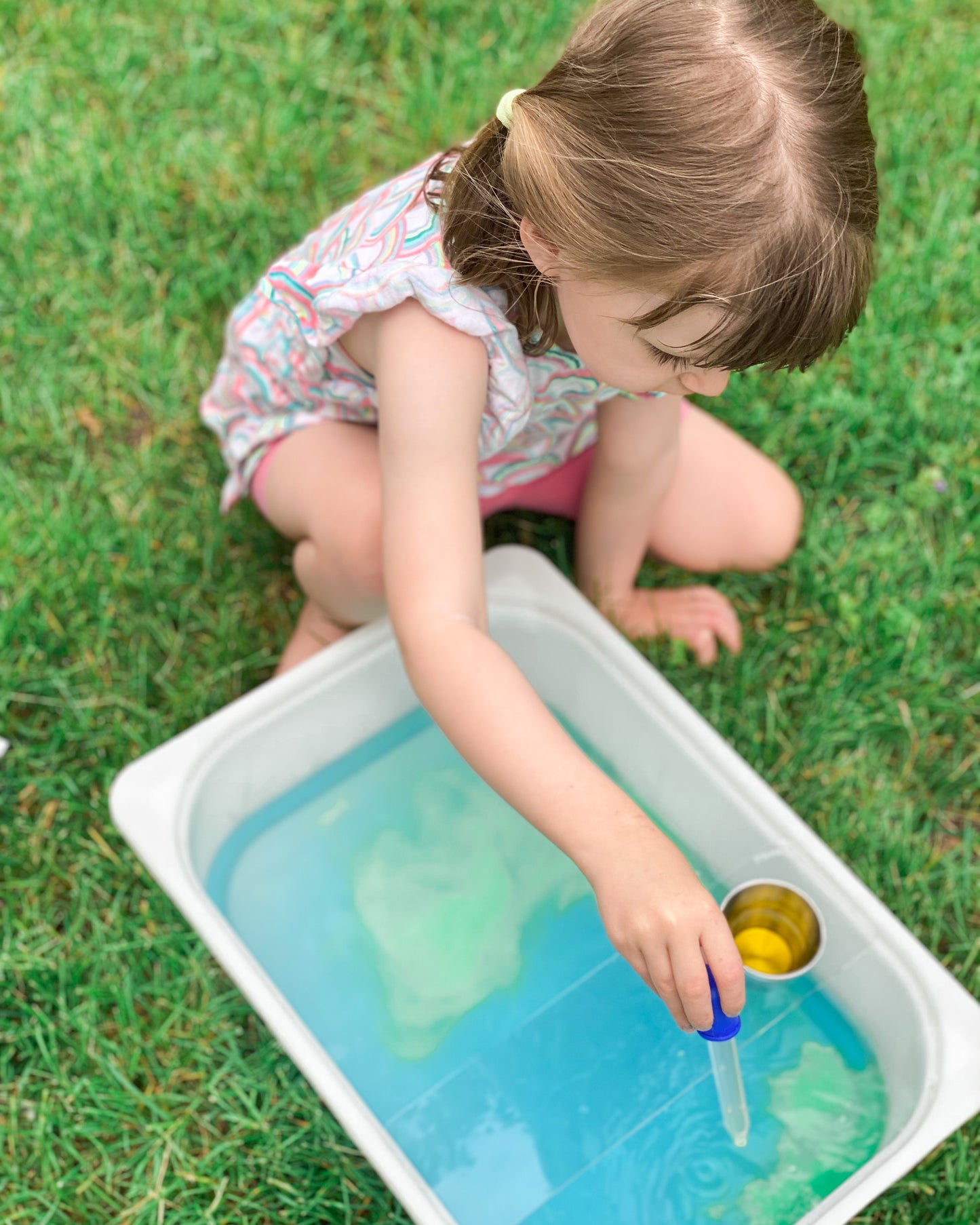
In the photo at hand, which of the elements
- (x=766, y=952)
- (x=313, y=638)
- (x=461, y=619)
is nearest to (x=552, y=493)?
(x=313, y=638)

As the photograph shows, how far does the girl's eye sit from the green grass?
0.61 meters

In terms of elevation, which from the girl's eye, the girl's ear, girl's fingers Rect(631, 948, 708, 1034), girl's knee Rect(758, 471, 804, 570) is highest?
the girl's ear

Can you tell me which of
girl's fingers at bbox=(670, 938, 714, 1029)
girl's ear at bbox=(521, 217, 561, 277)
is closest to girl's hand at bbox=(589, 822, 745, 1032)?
girl's fingers at bbox=(670, 938, 714, 1029)

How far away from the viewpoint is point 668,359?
95cm

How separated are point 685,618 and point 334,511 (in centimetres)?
47

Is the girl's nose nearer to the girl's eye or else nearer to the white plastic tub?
the girl's eye

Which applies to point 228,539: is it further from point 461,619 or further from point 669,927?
point 669,927

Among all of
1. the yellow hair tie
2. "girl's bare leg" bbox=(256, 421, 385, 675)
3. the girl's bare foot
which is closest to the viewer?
the yellow hair tie

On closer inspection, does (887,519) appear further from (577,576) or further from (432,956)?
(432,956)

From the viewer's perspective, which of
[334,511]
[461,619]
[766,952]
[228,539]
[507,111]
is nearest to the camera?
[507,111]

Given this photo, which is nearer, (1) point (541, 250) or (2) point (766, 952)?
(1) point (541, 250)

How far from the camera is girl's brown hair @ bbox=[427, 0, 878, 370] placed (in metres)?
0.86

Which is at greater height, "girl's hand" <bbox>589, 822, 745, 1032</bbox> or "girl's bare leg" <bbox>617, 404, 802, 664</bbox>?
"girl's hand" <bbox>589, 822, 745, 1032</bbox>

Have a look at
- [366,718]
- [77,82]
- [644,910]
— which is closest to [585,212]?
[644,910]
